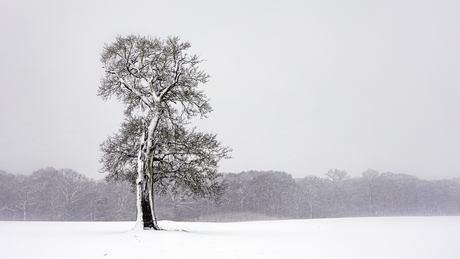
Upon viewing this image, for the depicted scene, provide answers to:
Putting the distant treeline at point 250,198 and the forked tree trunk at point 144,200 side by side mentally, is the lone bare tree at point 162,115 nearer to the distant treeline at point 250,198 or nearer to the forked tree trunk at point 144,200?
the forked tree trunk at point 144,200

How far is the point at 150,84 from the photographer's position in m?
23.1

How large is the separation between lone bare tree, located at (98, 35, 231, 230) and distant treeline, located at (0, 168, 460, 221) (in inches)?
1635

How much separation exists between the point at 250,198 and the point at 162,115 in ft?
219

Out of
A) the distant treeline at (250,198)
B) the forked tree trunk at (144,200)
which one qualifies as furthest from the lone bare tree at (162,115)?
the distant treeline at (250,198)

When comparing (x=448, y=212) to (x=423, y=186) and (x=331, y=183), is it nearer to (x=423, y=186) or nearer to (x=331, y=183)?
(x=423, y=186)

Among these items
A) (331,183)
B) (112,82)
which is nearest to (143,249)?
(112,82)

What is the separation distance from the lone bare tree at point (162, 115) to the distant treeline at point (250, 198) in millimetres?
41537

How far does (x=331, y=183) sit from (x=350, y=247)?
9491cm

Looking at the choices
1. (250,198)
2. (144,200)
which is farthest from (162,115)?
(250,198)

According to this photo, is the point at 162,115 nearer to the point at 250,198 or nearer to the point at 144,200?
the point at 144,200

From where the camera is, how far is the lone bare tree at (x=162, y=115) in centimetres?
2250

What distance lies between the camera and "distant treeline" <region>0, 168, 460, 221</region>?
69438 millimetres

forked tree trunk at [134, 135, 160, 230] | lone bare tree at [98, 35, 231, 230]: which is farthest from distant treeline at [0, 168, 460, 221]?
forked tree trunk at [134, 135, 160, 230]

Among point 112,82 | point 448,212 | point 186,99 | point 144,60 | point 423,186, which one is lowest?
point 448,212
